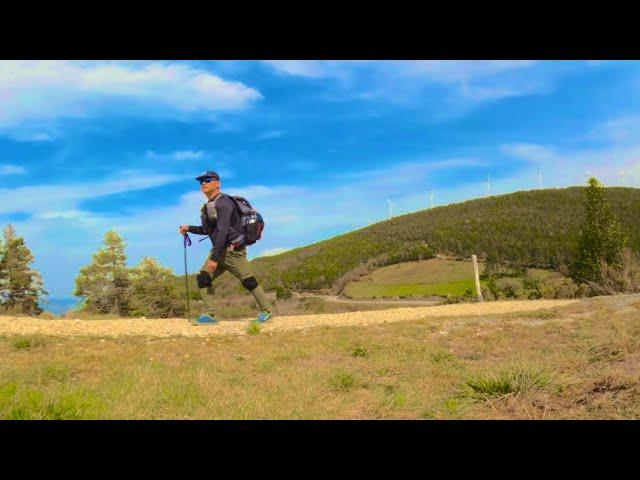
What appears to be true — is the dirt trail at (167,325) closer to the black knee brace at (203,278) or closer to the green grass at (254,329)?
the green grass at (254,329)

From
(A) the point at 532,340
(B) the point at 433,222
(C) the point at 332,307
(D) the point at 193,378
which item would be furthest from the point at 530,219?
(D) the point at 193,378

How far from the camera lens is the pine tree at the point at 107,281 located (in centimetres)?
1925

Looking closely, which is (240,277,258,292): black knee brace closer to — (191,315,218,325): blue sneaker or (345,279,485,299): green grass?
(191,315,218,325): blue sneaker

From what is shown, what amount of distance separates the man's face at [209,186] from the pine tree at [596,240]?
59.9ft

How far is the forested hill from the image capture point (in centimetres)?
4241

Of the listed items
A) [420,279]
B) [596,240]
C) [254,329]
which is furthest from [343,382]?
[420,279]

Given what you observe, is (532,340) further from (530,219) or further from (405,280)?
(530,219)

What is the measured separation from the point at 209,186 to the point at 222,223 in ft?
2.53

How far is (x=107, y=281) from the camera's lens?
1938cm

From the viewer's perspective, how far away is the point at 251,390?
17.4ft

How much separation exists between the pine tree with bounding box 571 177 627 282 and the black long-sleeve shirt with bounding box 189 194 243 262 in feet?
58.7

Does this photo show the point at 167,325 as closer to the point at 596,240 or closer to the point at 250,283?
the point at 250,283

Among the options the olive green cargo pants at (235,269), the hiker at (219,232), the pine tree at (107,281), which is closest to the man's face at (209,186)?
the hiker at (219,232)
